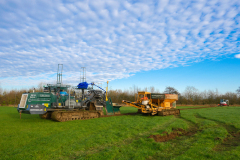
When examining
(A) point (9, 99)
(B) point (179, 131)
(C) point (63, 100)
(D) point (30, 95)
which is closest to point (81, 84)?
(C) point (63, 100)

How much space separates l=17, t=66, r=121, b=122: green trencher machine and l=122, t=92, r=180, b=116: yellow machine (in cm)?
372

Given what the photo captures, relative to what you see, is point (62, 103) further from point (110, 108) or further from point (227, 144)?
point (227, 144)

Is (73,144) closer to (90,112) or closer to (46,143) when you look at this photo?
(46,143)

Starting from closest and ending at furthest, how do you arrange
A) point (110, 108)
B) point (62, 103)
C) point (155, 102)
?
1. point (62, 103)
2. point (110, 108)
3. point (155, 102)

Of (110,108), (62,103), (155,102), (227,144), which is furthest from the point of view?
(155,102)

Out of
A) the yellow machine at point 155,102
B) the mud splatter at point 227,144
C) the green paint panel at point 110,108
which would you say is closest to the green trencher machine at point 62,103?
the green paint panel at point 110,108

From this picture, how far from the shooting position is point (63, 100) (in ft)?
48.2

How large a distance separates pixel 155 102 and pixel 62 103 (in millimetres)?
11591

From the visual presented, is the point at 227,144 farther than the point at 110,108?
No

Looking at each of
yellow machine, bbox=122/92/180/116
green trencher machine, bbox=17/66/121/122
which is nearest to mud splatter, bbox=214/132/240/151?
yellow machine, bbox=122/92/180/116

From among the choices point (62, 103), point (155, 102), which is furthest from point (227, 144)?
point (155, 102)

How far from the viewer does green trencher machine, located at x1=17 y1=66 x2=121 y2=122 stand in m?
12.8

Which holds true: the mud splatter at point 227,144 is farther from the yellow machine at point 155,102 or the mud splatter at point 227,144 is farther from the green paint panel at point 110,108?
the green paint panel at point 110,108

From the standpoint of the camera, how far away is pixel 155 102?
20891 millimetres
